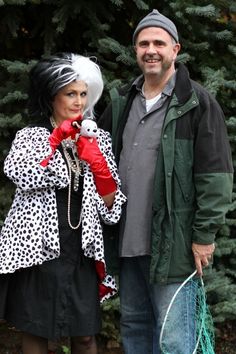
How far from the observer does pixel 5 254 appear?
3062 millimetres

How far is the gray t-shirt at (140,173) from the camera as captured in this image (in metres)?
3.14

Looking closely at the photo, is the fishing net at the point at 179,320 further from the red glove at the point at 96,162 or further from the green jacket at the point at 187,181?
the red glove at the point at 96,162

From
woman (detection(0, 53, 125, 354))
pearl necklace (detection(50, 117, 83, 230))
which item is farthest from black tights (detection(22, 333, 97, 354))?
pearl necklace (detection(50, 117, 83, 230))

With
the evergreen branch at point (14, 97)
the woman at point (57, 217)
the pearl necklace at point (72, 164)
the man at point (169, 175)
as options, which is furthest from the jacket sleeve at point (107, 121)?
the evergreen branch at point (14, 97)

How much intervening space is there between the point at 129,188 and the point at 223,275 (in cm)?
154

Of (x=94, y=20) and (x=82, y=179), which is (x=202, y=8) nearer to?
(x=94, y=20)

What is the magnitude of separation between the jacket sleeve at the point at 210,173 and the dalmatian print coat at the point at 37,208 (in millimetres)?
477

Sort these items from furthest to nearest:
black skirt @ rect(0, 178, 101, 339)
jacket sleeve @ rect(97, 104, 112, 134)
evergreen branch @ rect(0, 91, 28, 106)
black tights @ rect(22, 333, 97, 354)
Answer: evergreen branch @ rect(0, 91, 28, 106) → jacket sleeve @ rect(97, 104, 112, 134) → black tights @ rect(22, 333, 97, 354) → black skirt @ rect(0, 178, 101, 339)

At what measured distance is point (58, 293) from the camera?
3047mm

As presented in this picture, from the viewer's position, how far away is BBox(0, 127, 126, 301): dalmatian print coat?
298 centimetres

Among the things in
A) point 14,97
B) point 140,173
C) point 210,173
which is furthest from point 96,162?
point 14,97

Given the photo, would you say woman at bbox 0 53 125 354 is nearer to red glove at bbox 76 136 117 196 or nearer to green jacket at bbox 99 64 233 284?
red glove at bbox 76 136 117 196

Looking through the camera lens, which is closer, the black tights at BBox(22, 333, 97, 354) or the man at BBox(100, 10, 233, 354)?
the man at BBox(100, 10, 233, 354)

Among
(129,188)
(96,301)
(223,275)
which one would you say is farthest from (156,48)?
(223,275)
